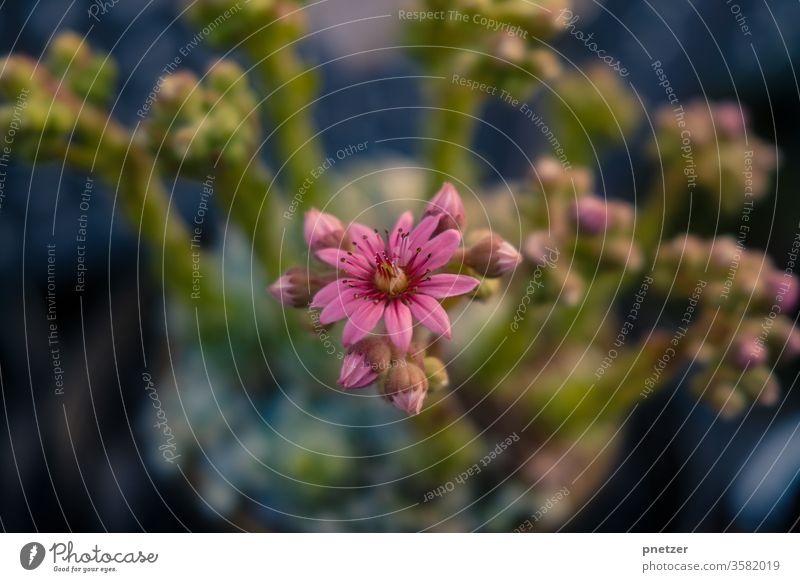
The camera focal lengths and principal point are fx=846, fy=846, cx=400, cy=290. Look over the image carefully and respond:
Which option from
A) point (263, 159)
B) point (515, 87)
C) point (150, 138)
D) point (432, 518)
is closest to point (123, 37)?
point (263, 159)

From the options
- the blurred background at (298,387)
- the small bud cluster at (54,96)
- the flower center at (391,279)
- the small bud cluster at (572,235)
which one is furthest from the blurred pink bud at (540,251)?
the small bud cluster at (54,96)

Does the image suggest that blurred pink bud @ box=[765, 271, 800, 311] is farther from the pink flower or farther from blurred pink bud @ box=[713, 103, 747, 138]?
the pink flower

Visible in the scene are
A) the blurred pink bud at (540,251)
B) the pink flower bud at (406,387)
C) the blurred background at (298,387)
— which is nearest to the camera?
the pink flower bud at (406,387)

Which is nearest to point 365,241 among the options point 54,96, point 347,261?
point 347,261

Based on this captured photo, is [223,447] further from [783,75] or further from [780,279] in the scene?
[783,75]

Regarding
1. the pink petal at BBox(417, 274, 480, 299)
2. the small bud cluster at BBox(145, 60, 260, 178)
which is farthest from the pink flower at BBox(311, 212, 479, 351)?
the small bud cluster at BBox(145, 60, 260, 178)

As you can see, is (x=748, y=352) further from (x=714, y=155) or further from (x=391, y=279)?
(x=391, y=279)

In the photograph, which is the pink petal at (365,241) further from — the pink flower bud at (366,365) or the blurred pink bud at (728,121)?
the blurred pink bud at (728,121)
